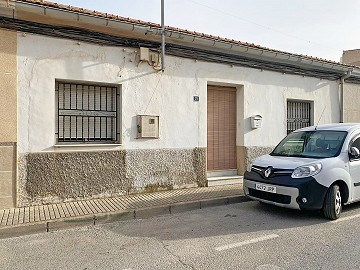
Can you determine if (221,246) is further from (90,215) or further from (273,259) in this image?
(90,215)

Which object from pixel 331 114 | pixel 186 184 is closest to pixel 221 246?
pixel 186 184

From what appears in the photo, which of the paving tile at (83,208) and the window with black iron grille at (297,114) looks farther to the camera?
the window with black iron grille at (297,114)

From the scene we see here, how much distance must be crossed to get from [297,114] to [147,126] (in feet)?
19.1

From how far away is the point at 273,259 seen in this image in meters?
3.63

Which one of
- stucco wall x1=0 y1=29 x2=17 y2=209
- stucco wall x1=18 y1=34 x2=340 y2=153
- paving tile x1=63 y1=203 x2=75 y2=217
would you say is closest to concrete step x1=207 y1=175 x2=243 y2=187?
stucco wall x1=18 y1=34 x2=340 y2=153

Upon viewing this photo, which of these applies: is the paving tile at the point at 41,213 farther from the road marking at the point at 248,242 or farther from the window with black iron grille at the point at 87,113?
the road marking at the point at 248,242

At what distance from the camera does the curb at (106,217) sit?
457cm

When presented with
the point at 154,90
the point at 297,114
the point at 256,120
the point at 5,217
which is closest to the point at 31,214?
the point at 5,217

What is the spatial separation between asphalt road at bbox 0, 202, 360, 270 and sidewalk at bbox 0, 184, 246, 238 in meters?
0.16

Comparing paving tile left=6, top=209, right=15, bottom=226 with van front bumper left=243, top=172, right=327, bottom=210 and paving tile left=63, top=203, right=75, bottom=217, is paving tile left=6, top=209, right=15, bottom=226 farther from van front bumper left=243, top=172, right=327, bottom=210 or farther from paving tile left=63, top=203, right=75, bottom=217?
van front bumper left=243, top=172, right=327, bottom=210

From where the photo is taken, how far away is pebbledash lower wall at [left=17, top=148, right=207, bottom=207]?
5.78 m

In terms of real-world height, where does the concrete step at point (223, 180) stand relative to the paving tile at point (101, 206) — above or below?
above

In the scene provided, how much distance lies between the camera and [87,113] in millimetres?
6473

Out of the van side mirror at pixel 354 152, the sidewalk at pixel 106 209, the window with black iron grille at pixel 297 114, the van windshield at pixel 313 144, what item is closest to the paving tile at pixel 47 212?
the sidewalk at pixel 106 209
